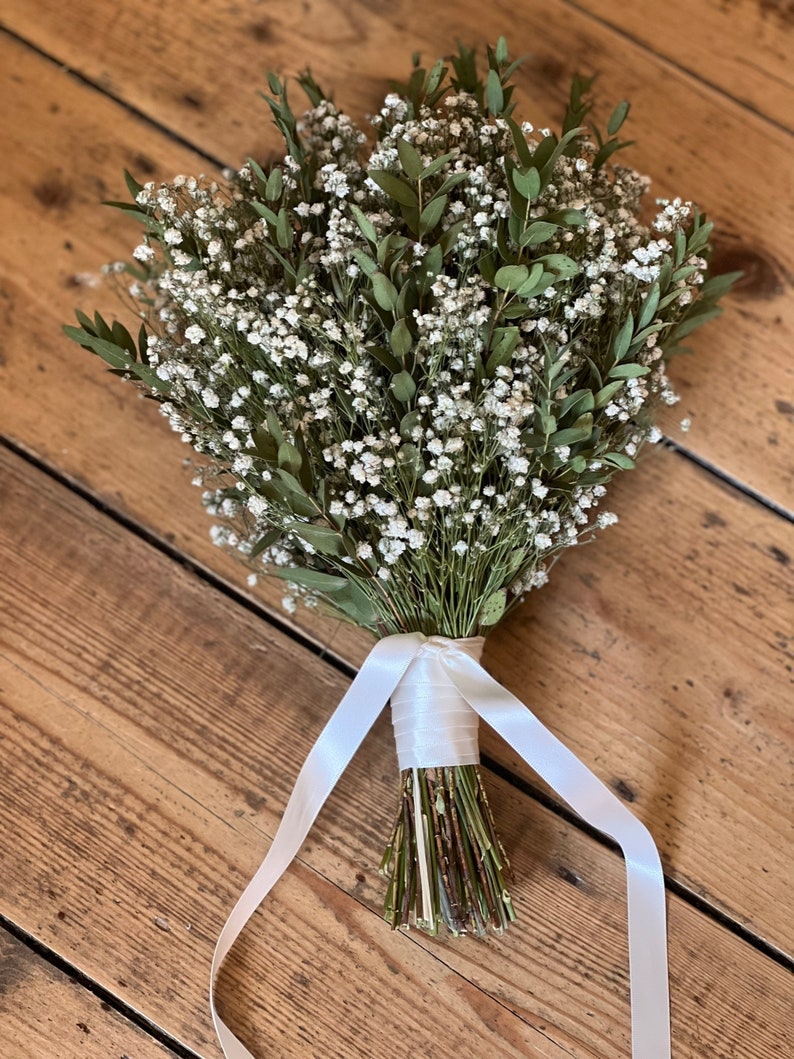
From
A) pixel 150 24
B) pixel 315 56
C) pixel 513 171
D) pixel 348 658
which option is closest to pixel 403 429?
pixel 513 171

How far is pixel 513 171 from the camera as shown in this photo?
804 millimetres

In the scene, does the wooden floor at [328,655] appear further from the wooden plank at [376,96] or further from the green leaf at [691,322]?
the green leaf at [691,322]

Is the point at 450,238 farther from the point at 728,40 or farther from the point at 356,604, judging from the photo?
the point at 728,40

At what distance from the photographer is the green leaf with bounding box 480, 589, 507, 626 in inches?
36.7

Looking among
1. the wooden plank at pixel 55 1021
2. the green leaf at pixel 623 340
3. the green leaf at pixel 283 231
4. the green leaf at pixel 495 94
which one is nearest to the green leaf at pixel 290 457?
the green leaf at pixel 283 231

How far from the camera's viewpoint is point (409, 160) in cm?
81

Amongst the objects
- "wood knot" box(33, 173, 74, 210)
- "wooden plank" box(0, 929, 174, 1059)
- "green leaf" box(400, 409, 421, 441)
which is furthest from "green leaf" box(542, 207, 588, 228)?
"wooden plank" box(0, 929, 174, 1059)

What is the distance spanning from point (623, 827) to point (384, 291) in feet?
2.02

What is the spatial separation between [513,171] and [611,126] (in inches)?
9.4

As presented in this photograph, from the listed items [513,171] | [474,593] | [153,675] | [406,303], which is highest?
[513,171]

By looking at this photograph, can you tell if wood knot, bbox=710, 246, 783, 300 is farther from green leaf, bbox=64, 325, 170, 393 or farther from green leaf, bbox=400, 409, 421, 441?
green leaf, bbox=64, 325, 170, 393

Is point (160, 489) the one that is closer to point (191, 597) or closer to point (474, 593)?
point (191, 597)

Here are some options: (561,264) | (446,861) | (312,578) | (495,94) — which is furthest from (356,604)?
(495,94)

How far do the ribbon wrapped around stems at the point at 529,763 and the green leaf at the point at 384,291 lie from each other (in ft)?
1.11
